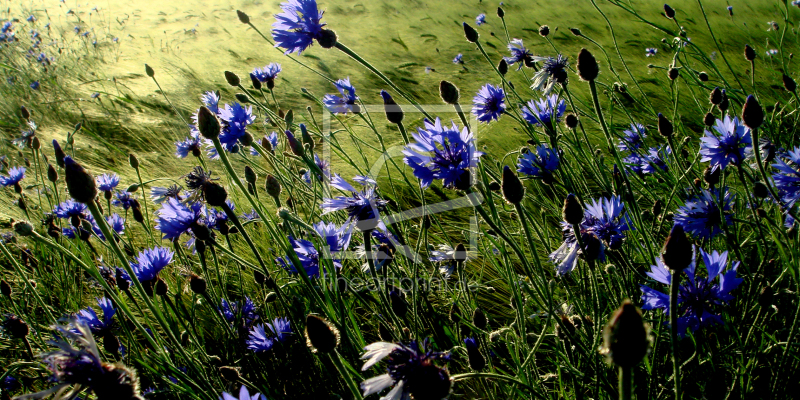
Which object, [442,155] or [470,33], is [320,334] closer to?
[442,155]

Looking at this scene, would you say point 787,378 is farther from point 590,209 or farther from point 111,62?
point 111,62

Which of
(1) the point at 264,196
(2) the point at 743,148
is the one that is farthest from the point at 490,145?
(2) the point at 743,148

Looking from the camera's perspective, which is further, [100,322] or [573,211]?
[100,322]

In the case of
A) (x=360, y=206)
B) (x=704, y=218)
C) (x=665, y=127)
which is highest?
(x=665, y=127)

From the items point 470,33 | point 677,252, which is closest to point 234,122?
point 470,33

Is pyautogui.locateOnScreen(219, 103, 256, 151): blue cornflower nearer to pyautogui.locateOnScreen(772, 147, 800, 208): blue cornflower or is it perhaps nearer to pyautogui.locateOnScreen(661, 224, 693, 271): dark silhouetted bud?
pyautogui.locateOnScreen(661, 224, 693, 271): dark silhouetted bud

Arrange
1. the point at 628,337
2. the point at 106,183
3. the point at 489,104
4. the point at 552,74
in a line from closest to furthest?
1. the point at 628,337
2. the point at 552,74
3. the point at 489,104
4. the point at 106,183

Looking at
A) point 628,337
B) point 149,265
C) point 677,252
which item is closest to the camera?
point 628,337

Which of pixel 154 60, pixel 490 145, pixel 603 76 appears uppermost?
pixel 603 76
